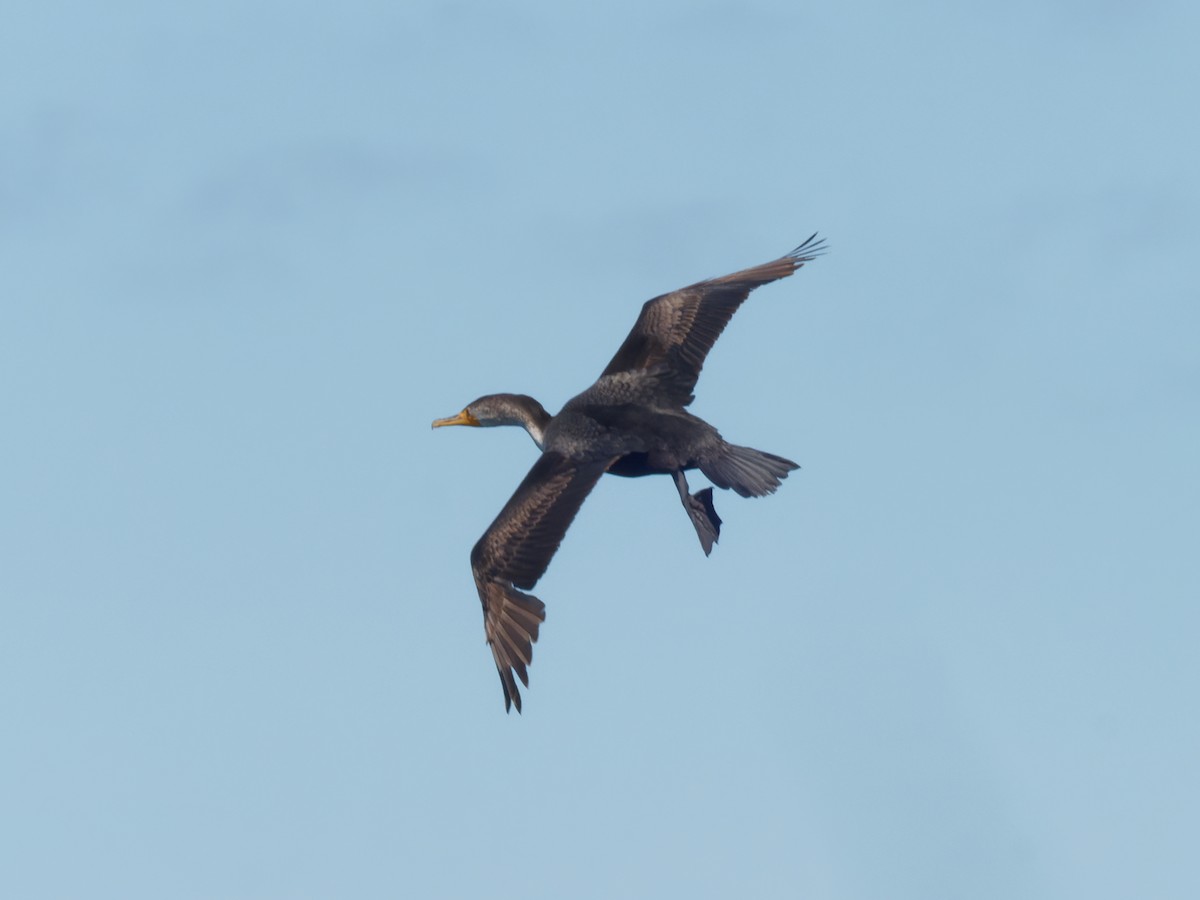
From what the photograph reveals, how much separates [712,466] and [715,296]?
9.77 ft

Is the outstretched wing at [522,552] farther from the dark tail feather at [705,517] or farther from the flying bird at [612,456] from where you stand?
the dark tail feather at [705,517]

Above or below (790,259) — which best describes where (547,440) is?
below

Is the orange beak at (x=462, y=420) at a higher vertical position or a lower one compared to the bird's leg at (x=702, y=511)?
higher

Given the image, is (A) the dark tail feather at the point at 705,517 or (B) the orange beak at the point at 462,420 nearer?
(A) the dark tail feather at the point at 705,517

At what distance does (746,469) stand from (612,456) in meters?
1.20

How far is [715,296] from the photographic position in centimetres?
2377

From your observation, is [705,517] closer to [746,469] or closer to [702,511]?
[702,511]

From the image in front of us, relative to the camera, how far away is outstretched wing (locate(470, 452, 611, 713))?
20.4 meters

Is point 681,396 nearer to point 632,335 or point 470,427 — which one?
point 632,335

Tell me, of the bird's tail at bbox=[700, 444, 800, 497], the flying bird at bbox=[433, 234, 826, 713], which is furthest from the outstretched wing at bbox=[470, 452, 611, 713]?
the bird's tail at bbox=[700, 444, 800, 497]

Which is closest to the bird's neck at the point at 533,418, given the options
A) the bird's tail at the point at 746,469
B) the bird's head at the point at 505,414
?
the bird's head at the point at 505,414

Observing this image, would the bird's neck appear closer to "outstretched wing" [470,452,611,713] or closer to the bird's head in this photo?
the bird's head

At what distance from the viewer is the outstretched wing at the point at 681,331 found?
22.9 m

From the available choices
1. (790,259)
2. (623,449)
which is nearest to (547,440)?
(623,449)
